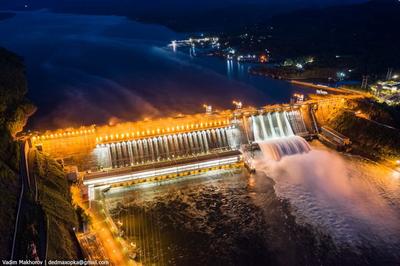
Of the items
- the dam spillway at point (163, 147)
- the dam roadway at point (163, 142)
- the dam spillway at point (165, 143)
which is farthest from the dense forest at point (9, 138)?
the dam spillway at point (163, 147)

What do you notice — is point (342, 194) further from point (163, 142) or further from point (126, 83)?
point (126, 83)

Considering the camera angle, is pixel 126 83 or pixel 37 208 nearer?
pixel 37 208

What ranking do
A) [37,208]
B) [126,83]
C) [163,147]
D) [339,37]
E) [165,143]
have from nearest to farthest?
[37,208]
[163,147]
[165,143]
[126,83]
[339,37]

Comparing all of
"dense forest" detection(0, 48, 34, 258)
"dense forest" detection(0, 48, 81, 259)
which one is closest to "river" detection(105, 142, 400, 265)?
"dense forest" detection(0, 48, 81, 259)

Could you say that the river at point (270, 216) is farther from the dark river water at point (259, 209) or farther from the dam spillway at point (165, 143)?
the dam spillway at point (165, 143)

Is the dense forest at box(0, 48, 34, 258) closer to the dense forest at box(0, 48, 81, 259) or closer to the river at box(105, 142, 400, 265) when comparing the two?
the dense forest at box(0, 48, 81, 259)

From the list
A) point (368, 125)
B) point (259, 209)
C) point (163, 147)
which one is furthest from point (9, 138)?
point (368, 125)

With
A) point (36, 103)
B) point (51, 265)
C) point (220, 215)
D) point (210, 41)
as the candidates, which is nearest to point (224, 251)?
point (220, 215)
